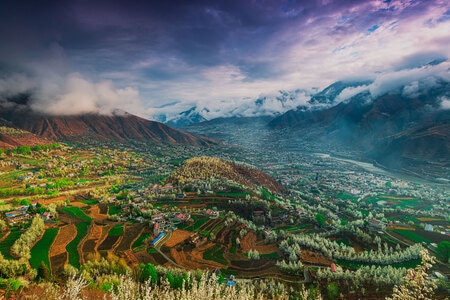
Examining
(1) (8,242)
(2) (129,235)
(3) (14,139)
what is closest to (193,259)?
(2) (129,235)

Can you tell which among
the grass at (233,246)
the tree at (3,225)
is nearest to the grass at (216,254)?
the grass at (233,246)

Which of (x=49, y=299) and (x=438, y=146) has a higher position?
(x=49, y=299)

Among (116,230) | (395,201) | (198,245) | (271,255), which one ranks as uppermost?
(116,230)

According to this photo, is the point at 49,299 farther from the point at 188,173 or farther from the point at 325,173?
the point at 325,173

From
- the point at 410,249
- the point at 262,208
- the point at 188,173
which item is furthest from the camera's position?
the point at 188,173

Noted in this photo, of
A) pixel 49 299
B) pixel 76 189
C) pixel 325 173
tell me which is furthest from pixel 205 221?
pixel 325 173

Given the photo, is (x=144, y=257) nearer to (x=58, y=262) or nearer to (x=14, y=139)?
(x=58, y=262)
